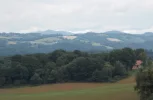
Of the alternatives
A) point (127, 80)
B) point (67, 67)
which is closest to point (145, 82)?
point (127, 80)

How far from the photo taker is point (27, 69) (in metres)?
Result: 96.2

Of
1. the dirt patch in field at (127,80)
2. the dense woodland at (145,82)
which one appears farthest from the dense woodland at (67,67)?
the dense woodland at (145,82)

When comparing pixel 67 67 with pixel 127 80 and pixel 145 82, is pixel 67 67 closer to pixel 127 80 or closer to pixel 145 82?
pixel 127 80

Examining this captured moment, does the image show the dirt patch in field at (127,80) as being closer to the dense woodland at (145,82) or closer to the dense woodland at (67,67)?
the dense woodland at (67,67)

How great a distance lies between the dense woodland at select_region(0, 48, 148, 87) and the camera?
296 feet

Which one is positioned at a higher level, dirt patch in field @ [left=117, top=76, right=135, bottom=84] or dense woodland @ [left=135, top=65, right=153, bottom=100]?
dense woodland @ [left=135, top=65, right=153, bottom=100]

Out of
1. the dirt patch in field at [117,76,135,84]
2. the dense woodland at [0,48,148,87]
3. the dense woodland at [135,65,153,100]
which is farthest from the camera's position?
the dense woodland at [0,48,148,87]

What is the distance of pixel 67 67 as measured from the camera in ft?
309

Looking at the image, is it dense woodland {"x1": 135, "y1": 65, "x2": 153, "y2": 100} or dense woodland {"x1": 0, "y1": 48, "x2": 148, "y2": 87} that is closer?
dense woodland {"x1": 135, "y1": 65, "x2": 153, "y2": 100}

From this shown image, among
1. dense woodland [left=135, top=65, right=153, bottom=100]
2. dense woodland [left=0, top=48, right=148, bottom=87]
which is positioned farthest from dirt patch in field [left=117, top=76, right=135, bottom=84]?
dense woodland [left=135, top=65, right=153, bottom=100]

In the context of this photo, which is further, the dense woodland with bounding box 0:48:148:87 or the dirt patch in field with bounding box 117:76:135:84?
the dense woodland with bounding box 0:48:148:87

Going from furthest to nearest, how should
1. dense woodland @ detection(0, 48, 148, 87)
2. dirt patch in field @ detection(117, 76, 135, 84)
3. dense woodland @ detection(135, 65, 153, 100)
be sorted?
dense woodland @ detection(0, 48, 148, 87) → dirt patch in field @ detection(117, 76, 135, 84) → dense woodland @ detection(135, 65, 153, 100)

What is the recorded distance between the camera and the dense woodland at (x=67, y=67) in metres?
90.2

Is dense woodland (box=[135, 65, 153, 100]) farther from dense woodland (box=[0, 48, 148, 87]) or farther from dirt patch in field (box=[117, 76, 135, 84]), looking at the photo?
dense woodland (box=[0, 48, 148, 87])
